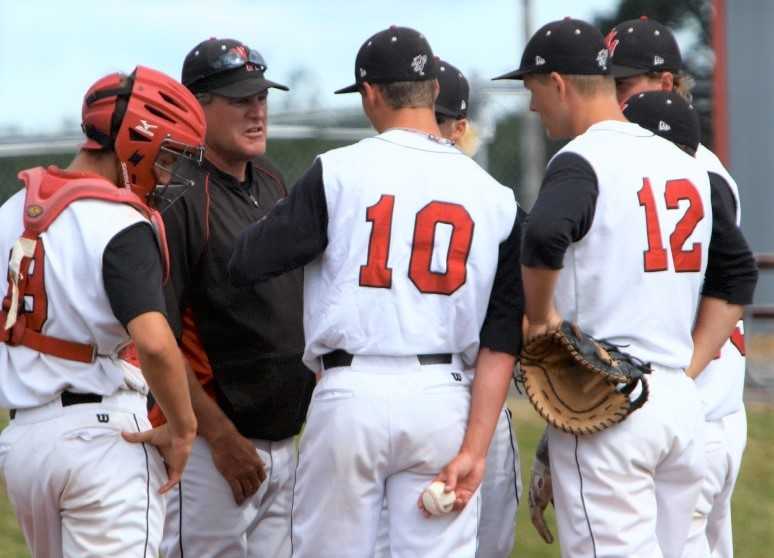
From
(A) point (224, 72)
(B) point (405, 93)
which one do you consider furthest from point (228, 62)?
(B) point (405, 93)

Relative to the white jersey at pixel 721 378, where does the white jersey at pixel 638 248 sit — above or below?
above

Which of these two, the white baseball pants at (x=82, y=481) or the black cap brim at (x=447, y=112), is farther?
the black cap brim at (x=447, y=112)

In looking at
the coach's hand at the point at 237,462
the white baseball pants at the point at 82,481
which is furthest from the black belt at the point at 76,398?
the coach's hand at the point at 237,462

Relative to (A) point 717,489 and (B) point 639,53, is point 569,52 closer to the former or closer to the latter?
(B) point 639,53

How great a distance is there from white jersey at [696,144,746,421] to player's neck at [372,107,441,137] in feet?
3.27

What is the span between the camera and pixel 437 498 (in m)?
4.26

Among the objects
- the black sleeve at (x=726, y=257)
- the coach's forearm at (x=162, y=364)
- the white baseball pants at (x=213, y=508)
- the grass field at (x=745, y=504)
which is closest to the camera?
the coach's forearm at (x=162, y=364)

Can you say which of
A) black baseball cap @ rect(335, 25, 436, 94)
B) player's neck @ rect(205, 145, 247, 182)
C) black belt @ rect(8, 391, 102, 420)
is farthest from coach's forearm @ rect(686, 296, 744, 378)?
black belt @ rect(8, 391, 102, 420)

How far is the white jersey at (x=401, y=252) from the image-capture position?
4289mm

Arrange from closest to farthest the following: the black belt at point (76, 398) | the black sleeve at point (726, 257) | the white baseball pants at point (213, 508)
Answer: the black belt at point (76, 398)
the black sleeve at point (726, 257)
the white baseball pants at point (213, 508)

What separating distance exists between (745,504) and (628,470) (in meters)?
3.64

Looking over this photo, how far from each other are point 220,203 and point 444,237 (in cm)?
107

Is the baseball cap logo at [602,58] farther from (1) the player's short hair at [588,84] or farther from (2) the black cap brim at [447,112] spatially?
(2) the black cap brim at [447,112]

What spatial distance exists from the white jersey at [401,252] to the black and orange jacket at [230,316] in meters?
0.70
